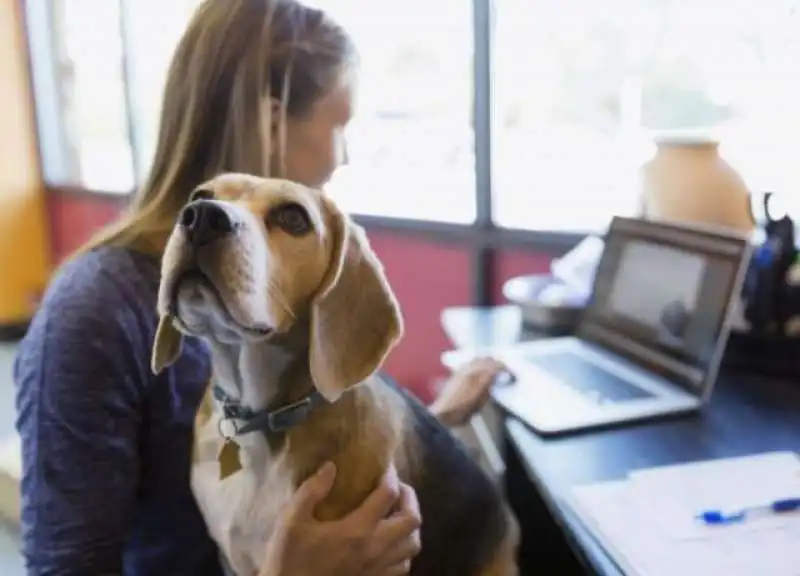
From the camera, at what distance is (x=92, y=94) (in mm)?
4449

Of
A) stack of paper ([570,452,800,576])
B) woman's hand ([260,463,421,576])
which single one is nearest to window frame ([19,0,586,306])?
stack of paper ([570,452,800,576])

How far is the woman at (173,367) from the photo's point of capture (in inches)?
43.2

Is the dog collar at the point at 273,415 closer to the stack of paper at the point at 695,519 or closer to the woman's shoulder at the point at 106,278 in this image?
the woman's shoulder at the point at 106,278

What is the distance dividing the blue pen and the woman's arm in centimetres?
67

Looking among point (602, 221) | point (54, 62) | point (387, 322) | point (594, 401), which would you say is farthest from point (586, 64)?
point (54, 62)

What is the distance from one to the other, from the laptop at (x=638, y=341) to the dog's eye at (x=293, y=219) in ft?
1.48

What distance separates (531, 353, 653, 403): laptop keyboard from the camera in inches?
56.9

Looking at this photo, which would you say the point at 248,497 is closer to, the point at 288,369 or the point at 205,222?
the point at 288,369

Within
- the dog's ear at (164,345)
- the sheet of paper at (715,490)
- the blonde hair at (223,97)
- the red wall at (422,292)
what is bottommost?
the red wall at (422,292)

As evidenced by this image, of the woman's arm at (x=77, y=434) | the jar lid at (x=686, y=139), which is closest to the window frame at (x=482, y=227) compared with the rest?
the jar lid at (x=686, y=139)

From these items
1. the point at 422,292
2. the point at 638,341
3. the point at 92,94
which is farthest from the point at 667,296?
the point at 92,94

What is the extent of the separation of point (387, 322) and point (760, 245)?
0.76m

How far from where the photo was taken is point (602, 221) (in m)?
2.63

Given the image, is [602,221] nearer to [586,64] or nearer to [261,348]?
[586,64]
